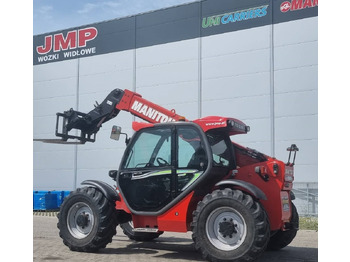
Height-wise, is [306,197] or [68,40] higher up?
[68,40]

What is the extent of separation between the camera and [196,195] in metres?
6.98

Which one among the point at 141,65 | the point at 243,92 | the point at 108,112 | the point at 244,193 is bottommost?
the point at 244,193

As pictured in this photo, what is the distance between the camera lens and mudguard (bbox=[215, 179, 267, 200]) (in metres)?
6.44

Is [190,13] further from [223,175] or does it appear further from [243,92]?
[223,175]

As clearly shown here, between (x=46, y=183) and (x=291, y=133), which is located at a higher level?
(x=291, y=133)

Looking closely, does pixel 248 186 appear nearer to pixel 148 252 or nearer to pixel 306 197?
pixel 148 252

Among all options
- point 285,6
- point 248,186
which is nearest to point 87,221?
point 248,186

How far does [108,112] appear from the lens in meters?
8.91

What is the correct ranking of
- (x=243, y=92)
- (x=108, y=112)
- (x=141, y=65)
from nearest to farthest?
1. (x=108, y=112)
2. (x=243, y=92)
3. (x=141, y=65)

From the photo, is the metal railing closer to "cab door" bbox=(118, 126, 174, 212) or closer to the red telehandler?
the red telehandler

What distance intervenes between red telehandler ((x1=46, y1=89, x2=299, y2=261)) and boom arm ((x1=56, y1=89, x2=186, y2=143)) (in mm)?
843

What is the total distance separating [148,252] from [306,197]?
34.8 feet

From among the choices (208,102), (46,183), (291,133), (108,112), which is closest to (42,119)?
(46,183)

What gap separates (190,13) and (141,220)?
44.4 ft
